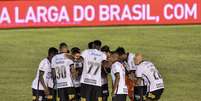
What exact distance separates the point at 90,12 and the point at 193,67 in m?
7.56

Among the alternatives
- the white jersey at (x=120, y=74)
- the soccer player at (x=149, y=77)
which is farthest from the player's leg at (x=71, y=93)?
the soccer player at (x=149, y=77)

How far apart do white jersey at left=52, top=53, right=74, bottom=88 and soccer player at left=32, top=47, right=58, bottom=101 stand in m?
0.25

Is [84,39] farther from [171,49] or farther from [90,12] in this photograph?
[171,49]

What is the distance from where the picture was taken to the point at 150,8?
35594 millimetres

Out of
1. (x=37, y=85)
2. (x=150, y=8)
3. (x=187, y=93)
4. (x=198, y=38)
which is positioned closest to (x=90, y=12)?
(x=150, y=8)

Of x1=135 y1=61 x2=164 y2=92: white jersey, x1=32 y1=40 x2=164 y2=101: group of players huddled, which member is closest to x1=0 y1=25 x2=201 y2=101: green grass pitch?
x1=32 y1=40 x2=164 y2=101: group of players huddled

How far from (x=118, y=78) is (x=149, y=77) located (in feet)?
3.98

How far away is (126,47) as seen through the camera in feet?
108

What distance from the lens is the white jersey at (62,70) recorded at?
63.5 feet

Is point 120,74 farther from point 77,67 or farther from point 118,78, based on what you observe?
point 77,67

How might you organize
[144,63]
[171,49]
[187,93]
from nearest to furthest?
[144,63] → [187,93] → [171,49]

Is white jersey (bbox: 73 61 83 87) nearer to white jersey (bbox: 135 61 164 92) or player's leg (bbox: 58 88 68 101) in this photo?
player's leg (bbox: 58 88 68 101)

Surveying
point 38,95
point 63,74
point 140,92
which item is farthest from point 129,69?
point 38,95

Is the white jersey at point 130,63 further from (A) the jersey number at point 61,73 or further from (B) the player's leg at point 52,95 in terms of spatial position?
(B) the player's leg at point 52,95
